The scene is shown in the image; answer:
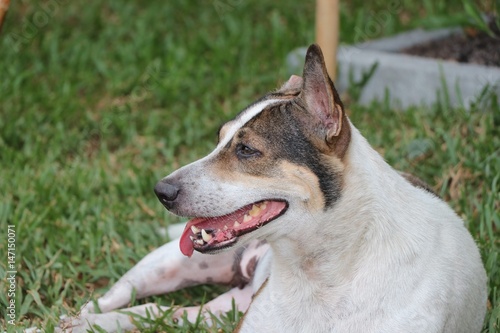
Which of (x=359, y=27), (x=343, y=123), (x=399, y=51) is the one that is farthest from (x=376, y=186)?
(x=359, y=27)

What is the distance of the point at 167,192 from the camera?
3.34 metres

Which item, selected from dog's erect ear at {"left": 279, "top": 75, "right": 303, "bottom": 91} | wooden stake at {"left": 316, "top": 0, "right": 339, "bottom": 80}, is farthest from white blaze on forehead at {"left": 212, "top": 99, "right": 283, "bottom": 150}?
wooden stake at {"left": 316, "top": 0, "right": 339, "bottom": 80}

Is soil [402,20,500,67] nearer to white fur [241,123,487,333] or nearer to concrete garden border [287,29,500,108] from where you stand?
concrete garden border [287,29,500,108]

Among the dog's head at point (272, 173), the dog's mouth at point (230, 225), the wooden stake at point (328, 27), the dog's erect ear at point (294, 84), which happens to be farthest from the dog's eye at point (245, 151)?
the wooden stake at point (328, 27)

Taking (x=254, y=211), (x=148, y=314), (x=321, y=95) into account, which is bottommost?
(x=148, y=314)

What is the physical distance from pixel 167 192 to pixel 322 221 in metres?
0.60

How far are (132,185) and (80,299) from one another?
1319mm

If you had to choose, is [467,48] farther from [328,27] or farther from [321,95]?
[321,95]

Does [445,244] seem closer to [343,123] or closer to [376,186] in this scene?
[376,186]

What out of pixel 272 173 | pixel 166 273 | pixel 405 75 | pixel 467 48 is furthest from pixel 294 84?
pixel 467 48

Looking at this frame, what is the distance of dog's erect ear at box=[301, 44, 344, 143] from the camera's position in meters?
3.21

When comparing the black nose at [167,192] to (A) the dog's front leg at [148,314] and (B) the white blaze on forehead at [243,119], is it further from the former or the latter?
(A) the dog's front leg at [148,314]

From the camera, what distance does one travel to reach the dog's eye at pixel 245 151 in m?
3.36

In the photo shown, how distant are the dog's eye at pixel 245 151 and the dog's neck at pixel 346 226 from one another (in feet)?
1.04
